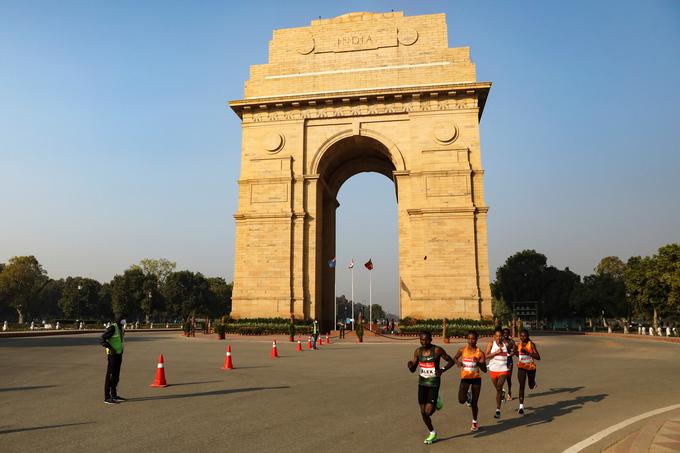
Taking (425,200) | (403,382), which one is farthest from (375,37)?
(403,382)

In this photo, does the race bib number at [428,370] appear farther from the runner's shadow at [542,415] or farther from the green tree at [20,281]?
the green tree at [20,281]

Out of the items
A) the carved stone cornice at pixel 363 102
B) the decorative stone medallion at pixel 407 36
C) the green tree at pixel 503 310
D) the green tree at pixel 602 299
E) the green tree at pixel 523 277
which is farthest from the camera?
the green tree at pixel 503 310

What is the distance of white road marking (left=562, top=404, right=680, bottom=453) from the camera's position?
650cm

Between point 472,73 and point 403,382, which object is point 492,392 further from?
point 472,73

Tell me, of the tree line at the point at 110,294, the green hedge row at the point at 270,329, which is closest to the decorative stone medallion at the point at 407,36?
the green hedge row at the point at 270,329

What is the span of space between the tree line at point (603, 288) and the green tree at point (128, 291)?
56612 mm

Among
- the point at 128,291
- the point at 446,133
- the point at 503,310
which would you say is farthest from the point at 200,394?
the point at 503,310

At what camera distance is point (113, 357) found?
9758 millimetres

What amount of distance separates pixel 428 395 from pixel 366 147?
33567 mm

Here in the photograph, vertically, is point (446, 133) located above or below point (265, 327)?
above

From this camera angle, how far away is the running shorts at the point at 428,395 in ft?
22.7

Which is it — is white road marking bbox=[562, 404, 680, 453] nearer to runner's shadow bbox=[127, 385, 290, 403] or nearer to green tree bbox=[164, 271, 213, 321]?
runner's shadow bbox=[127, 385, 290, 403]

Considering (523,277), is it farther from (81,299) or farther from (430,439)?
(430,439)

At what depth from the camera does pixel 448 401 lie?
10258mm
